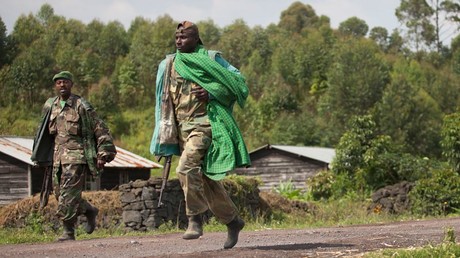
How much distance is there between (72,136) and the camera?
1192 cm

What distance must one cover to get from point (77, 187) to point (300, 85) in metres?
62.7

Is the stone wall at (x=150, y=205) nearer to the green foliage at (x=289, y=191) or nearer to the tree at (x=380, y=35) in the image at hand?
the green foliage at (x=289, y=191)

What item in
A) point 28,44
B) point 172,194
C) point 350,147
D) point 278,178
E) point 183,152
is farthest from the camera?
point 28,44

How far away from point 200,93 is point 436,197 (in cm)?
1522

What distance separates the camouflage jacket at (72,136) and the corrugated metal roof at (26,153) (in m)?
15.8

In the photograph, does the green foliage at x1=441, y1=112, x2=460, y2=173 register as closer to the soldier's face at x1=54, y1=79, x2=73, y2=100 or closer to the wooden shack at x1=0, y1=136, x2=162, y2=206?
the wooden shack at x1=0, y1=136, x2=162, y2=206

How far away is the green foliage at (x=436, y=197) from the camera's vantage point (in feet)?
73.2

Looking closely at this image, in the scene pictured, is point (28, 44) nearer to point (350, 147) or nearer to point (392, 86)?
point (392, 86)

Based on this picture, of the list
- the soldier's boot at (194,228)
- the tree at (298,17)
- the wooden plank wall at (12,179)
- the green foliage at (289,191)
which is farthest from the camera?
the tree at (298,17)

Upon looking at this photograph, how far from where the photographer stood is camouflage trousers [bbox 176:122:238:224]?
314 inches

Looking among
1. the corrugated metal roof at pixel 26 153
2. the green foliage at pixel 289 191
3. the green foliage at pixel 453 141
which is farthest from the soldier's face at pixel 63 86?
the green foliage at pixel 289 191

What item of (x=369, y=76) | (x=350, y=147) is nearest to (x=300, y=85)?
(x=369, y=76)

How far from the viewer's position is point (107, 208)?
65.0 feet

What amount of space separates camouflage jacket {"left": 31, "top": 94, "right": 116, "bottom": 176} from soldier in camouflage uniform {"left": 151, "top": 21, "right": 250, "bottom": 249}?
362 centimetres
